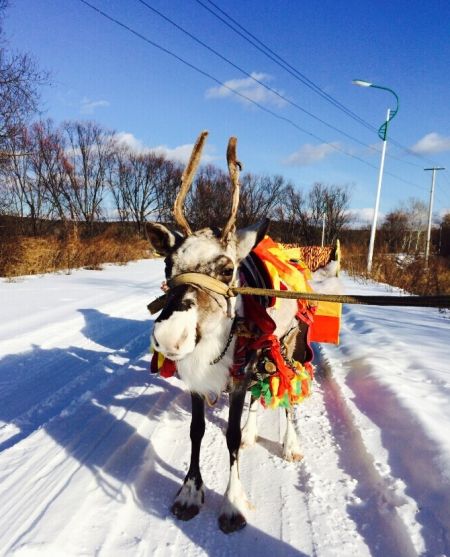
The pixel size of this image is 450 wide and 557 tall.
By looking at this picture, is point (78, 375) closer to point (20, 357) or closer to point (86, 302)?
point (20, 357)

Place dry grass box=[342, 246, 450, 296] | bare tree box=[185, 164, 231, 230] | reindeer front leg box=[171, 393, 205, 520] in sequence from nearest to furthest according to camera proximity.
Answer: reindeer front leg box=[171, 393, 205, 520]
dry grass box=[342, 246, 450, 296]
bare tree box=[185, 164, 231, 230]

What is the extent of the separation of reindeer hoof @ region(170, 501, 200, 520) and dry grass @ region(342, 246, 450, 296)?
12345 mm

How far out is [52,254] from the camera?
16.1 m

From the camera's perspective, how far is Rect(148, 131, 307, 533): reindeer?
2109 millimetres

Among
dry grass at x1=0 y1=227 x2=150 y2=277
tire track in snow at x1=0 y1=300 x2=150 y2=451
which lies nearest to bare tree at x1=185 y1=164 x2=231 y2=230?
dry grass at x1=0 y1=227 x2=150 y2=277

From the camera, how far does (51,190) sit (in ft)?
111

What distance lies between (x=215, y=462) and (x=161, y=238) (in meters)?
1.89

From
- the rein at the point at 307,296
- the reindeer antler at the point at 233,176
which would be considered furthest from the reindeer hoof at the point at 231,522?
the reindeer antler at the point at 233,176

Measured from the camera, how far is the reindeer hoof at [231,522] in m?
2.41

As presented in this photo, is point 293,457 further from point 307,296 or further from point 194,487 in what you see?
point 307,296

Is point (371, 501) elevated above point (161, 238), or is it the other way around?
point (161, 238)

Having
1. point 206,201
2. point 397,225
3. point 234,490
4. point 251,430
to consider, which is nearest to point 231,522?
point 234,490

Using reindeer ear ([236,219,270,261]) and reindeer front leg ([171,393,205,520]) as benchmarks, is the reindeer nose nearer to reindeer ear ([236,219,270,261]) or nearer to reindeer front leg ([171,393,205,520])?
reindeer ear ([236,219,270,261])

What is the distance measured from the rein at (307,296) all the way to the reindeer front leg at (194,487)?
0.84 meters
